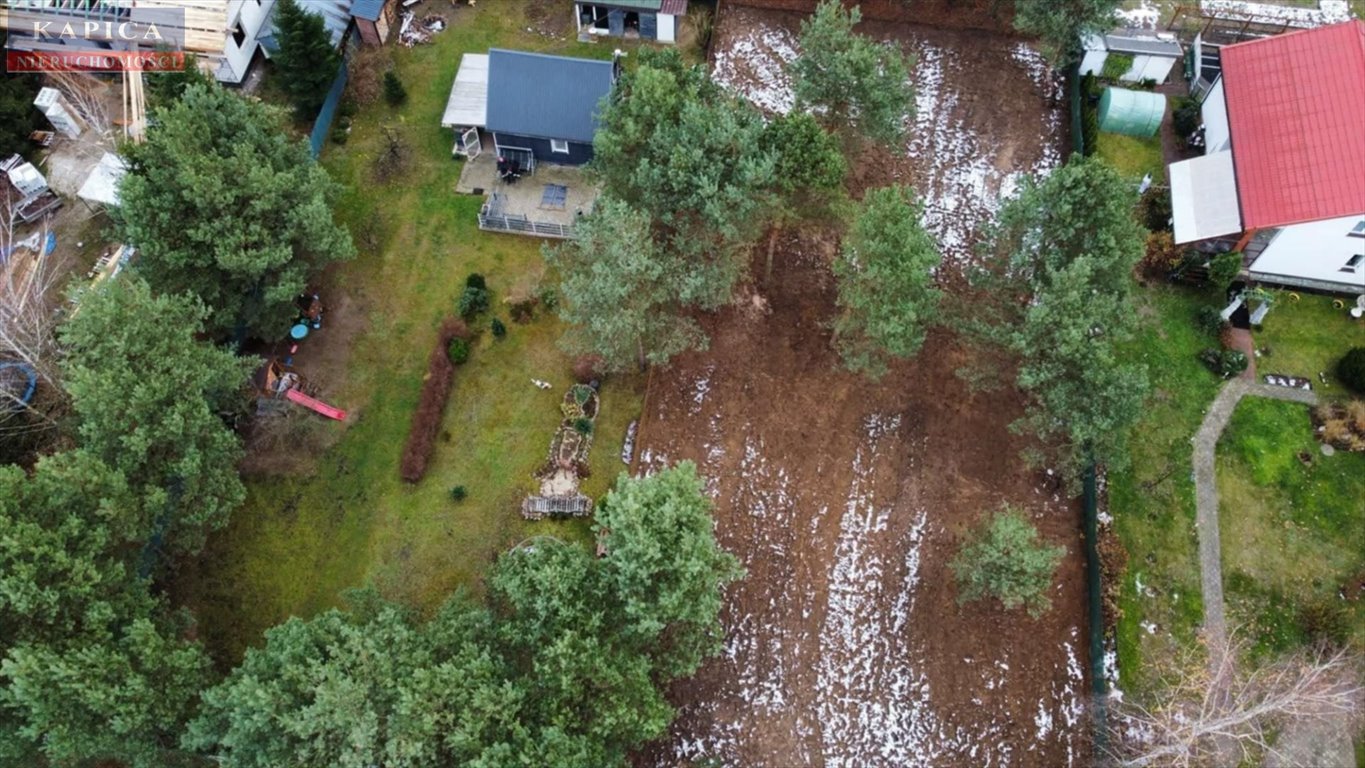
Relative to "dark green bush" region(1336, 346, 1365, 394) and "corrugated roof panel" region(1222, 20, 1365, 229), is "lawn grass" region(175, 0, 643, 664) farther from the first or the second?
"dark green bush" region(1336, 346, 1365, 394)

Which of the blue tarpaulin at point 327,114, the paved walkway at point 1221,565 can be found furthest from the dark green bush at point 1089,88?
the blue tarpaulin at point 327,114

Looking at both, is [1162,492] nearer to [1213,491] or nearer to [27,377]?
[1213,491]

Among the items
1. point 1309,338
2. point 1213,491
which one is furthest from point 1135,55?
point 1213,491

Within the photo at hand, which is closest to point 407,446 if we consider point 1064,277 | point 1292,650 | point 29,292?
point 29,292

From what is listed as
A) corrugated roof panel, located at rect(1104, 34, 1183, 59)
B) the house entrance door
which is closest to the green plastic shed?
corrugated roof panel, located at rect(1104, 34, 1183, 59)

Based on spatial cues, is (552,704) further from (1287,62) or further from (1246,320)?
(1287,62)

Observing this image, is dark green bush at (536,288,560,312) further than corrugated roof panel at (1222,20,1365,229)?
Yes
